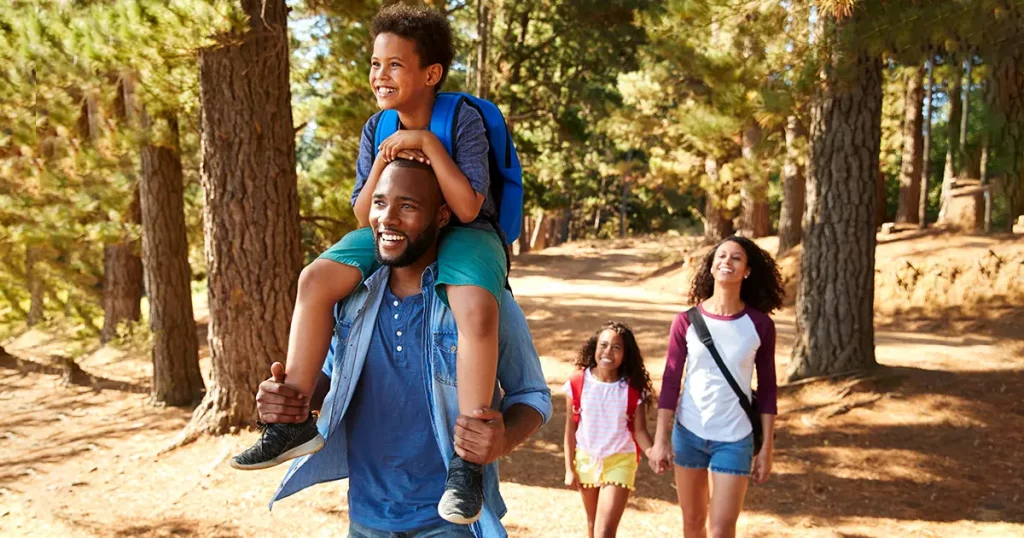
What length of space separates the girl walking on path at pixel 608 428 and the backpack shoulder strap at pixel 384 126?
2261mm

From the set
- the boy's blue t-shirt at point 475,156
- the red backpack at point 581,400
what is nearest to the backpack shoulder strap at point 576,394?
the red backpack at point 581,400

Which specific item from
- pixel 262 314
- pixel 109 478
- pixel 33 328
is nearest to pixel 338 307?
pixel 262 314

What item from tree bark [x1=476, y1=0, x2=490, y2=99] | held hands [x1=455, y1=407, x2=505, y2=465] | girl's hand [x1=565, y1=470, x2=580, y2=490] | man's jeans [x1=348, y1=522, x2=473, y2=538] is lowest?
girl's hand [x1=565, y1=470, x2=580, y2=490]

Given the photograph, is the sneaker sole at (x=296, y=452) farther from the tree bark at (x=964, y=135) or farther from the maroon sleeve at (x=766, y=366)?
the tree bark at (x=964, y=135)

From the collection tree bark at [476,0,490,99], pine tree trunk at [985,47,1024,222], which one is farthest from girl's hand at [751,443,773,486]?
tree bark at [476,0,490,99]

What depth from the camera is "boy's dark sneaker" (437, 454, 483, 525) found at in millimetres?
1905

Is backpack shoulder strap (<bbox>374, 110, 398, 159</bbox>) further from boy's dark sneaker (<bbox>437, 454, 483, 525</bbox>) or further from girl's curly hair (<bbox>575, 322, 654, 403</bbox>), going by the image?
girl's curly hair (<bbox>575, 322, 654, 403</bbox>)

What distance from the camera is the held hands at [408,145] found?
2.17m

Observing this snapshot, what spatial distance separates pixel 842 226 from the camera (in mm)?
8539

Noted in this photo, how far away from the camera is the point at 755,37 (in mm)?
9461

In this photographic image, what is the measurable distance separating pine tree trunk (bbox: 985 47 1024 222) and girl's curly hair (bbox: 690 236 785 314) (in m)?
1.23

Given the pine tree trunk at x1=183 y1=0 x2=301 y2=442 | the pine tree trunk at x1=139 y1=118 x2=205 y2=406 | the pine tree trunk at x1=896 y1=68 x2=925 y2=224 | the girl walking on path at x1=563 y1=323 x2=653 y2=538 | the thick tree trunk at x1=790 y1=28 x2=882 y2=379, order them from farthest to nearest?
1. the pine tree trunk at x1=896 y1=68 x2=925 y2=224
2. the pine tree trunk at x1=139 y1=118 x2=205 y2=406
3. the thick tree trunk at x1=790 y1=28 x2=882 y2=379
4. the pine tree trunk at x1=183 y1=0 x2=301 y2=442
5. the girl walking on path at x1=563 y1=323 x2=653 y2=538

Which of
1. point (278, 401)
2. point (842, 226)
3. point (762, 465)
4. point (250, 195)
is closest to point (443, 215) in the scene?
point (278, 401)

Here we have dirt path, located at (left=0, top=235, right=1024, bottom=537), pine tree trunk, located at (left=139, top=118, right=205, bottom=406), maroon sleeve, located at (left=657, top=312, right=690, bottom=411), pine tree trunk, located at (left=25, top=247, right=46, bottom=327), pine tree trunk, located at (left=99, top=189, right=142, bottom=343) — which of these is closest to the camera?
maroon sleeve, located at (left=657, top=312, right=690, bottom=411)
